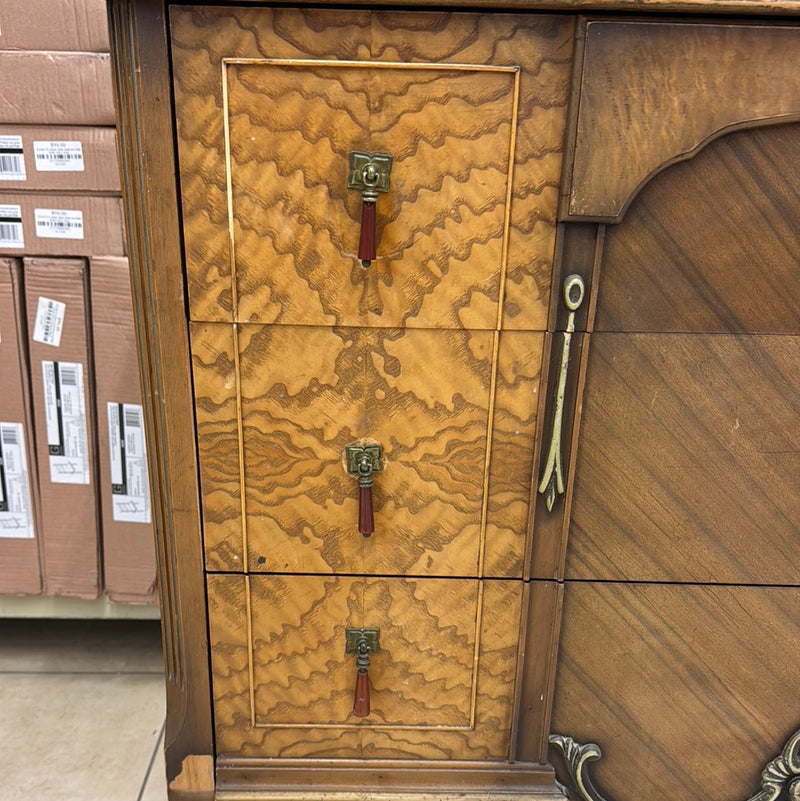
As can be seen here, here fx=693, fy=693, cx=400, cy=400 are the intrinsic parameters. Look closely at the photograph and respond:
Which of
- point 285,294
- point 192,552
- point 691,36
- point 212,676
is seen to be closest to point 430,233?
point 285,294

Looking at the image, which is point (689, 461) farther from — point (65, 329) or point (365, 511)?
point (65, 329)

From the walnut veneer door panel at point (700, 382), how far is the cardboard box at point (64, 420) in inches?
29.1

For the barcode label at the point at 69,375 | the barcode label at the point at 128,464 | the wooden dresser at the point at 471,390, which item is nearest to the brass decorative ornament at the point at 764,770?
the wooden dresser at the point at 471,390

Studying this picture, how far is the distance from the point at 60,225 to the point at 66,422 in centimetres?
29

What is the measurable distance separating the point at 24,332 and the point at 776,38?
100 centimetres

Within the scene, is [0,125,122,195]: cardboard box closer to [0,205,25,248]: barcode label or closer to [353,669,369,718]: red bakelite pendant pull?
[0,205,25,248]: barcode label

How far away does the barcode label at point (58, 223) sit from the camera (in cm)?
98

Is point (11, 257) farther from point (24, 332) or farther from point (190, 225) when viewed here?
point (190, 225)

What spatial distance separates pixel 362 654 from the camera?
76 centimetres

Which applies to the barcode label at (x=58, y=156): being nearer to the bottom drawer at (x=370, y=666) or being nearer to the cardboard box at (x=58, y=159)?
the cardboard box at (x=58, y=159)

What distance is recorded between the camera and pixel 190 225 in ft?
2.15

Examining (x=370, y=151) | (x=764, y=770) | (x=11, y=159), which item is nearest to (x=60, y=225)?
(x=11, y=159)

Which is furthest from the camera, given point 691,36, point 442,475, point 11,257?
point 11,257

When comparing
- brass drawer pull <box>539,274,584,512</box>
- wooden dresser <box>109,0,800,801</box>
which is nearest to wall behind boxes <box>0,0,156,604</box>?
wooden dresser <box>109,0,800,801</box>
